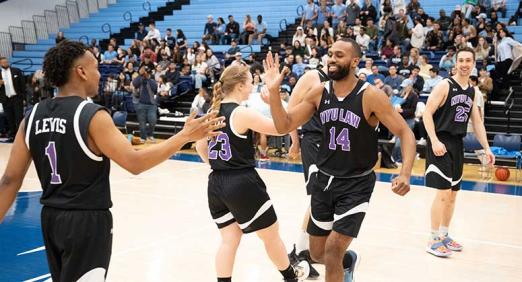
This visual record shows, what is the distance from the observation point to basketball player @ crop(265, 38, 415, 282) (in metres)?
4.02

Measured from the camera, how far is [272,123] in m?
4.04

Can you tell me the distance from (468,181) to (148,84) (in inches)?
339

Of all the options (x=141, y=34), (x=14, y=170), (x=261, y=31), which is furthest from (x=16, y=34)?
(x=14, y=170)

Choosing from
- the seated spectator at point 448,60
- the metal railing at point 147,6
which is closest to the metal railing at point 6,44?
the metal railing at point 147,6

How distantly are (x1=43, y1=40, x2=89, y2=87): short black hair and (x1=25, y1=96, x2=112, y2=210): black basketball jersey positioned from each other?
0.34 feet

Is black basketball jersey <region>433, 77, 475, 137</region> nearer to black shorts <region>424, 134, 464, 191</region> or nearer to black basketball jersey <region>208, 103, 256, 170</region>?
black shorts <region>424, 134, 464, 191</region>

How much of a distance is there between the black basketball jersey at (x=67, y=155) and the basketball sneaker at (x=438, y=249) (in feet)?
13.1

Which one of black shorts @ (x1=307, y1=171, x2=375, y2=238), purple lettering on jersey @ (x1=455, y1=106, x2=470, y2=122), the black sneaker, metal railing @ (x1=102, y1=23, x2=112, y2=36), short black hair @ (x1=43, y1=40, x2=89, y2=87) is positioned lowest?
the black sneaker

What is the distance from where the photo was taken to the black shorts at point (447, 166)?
19.3ft

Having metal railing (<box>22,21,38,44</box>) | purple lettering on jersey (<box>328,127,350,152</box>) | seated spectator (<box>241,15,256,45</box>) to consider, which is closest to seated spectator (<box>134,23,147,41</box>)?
seated spectator (<box>241,15,256,45</box>)

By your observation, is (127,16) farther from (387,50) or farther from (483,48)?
(483,48)

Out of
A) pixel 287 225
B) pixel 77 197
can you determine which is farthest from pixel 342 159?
pixel 287 225

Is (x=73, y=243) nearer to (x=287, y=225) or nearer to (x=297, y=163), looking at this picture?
(x=287, y=225)

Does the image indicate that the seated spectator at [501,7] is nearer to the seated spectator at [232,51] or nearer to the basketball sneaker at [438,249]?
the seated spectator at [232,51]
